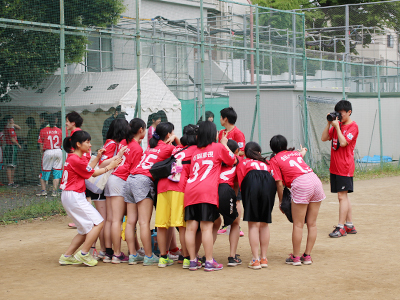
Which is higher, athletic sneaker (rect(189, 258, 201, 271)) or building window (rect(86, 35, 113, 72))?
building window (rect(86, 35, 113, 72))

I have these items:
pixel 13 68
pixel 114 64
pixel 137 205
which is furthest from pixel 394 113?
pixel 137 205

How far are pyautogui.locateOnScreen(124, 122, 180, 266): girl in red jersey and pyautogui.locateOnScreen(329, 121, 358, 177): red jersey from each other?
2.94 metres

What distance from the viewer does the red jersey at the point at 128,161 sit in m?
6.05

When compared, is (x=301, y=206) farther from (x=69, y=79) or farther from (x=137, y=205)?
(x=69, y=79)

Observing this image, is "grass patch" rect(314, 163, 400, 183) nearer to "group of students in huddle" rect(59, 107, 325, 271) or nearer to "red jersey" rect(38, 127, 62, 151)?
"red jersey" rect(38, 127, 62, 151)


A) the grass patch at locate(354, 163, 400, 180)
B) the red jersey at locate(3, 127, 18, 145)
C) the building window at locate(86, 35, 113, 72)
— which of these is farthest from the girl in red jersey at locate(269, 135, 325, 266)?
the grass patch at locate(354, 163, 400, 180)

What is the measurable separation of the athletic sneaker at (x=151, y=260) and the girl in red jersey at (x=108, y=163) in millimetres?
562

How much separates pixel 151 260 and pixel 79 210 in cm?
105

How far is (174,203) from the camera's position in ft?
18.7

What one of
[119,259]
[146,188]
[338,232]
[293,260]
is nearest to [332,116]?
[338,232]

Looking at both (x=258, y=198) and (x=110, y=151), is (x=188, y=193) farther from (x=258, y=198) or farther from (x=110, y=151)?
(x=110, y=151)

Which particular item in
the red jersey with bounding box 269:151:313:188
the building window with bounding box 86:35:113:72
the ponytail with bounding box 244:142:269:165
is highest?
the building window with bounding box 86:35:113:72

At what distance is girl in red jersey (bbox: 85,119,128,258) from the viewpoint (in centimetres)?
616

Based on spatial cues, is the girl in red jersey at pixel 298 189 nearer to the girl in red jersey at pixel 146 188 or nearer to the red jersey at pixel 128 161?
the girl in red jersey at pixel 146 188
